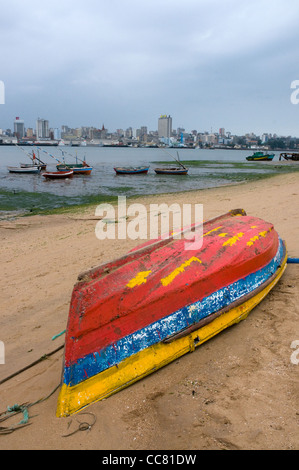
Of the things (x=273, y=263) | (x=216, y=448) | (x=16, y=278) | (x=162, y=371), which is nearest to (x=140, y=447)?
(x=216, y=448)

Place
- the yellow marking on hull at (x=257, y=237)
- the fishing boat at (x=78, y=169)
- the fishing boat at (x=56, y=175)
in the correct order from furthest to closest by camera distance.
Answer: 1. the fishing boat at (x=78, y=169)
2. the fishing boat at (x=56, y=175)
3. the yellow marking on hull at (x=257, y=237)

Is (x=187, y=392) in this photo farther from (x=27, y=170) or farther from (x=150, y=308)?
(x=27, y=170)

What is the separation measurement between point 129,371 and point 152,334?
1.25ft

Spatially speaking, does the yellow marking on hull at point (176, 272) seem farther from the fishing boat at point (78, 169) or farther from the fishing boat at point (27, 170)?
the fishing boat at point (27, 170)

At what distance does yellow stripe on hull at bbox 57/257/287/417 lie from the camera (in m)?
2.84

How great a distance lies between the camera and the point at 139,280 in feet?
10.9

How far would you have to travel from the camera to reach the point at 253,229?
4.72 m

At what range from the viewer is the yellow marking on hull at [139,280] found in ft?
10.7

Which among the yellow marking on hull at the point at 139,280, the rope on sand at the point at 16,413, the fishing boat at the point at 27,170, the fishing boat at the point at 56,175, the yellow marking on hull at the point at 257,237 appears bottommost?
the rope on sand at the point at 16,413

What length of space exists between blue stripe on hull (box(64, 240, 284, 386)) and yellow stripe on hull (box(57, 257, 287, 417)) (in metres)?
0.05

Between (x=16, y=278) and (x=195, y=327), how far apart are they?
166 inches

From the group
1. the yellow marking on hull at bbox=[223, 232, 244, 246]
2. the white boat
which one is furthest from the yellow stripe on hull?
the white boat

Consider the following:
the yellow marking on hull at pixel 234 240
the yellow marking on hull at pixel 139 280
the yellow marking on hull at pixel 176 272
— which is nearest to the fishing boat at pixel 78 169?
the yellow marking on hull at pixel 234 240

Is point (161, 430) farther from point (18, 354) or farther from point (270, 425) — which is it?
point (18, 354)
